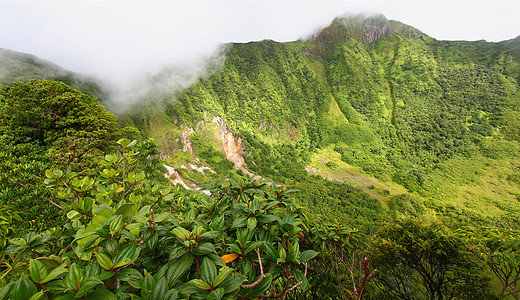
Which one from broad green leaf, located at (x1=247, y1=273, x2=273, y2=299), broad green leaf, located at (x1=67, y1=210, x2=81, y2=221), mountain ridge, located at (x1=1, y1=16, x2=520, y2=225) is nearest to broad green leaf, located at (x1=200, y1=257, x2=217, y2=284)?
broad green leaf, located at (x1=247, y1=273, x2=273, y2=299)

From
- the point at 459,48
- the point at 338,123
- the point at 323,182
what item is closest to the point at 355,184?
the point at 323,182

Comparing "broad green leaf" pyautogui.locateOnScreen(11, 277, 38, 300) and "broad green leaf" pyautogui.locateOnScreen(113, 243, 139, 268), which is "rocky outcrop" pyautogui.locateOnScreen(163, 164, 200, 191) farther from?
"broad green leaf" pyautogui.locateOnScreen(11, 277, 38, 300)

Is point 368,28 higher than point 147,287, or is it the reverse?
point 368,28

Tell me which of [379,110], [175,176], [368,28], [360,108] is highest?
[368,28]

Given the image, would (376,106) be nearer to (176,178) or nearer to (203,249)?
(176,178)

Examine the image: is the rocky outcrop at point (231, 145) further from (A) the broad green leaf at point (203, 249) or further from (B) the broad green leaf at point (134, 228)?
(A) the broad green leaf at point (203, 249)

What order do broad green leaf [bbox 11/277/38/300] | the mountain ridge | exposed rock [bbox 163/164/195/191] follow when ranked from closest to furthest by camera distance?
broad green leaf [bbox 11/277/38/300]
exposed rock [bbox 163/164/195/191]
the mountain ridge

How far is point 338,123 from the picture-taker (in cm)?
8831

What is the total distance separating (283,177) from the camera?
60.0 metres

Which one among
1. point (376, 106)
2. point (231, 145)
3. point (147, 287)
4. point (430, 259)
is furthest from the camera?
point (376, 106)

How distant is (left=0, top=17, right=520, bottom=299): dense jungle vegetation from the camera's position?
3.67 feet

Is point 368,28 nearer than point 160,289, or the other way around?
point 160,289

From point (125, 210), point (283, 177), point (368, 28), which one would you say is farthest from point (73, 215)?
point (368, 28)

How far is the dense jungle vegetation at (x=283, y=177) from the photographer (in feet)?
3.67
